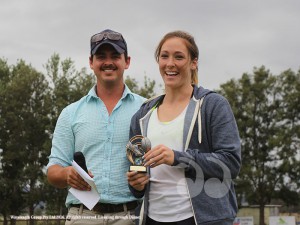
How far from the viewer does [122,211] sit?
14.2 ft

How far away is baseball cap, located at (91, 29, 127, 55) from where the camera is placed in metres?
4.43

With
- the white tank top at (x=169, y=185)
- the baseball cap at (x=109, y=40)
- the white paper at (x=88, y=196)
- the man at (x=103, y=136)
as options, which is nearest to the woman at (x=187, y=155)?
the white tank top at (x=169, y=185)

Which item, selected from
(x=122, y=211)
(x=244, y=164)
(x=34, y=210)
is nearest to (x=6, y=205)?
(x=34, y=210)

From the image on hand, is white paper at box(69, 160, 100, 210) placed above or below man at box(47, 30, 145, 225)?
below

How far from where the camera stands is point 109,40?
444 cm

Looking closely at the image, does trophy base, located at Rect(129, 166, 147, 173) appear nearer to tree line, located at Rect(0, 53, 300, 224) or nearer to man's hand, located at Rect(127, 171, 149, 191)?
man's hand, located at Rect(127, 171, 149, 191)

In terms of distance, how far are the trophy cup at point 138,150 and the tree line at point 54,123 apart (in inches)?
1257

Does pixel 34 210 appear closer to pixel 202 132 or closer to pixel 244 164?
pixel 244 164

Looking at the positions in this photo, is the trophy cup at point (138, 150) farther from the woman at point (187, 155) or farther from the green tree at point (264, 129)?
the green tree at point (264, 129)

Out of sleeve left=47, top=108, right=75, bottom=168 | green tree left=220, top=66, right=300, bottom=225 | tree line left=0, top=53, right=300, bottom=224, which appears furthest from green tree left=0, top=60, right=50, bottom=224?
sleeve left=47, top=108, right=75, bottom=168

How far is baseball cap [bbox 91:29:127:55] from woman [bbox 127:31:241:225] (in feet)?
2.51

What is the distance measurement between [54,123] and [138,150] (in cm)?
3517

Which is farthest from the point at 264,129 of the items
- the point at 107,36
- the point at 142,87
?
the point at 107,36

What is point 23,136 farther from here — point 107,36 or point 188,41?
point 188,41
